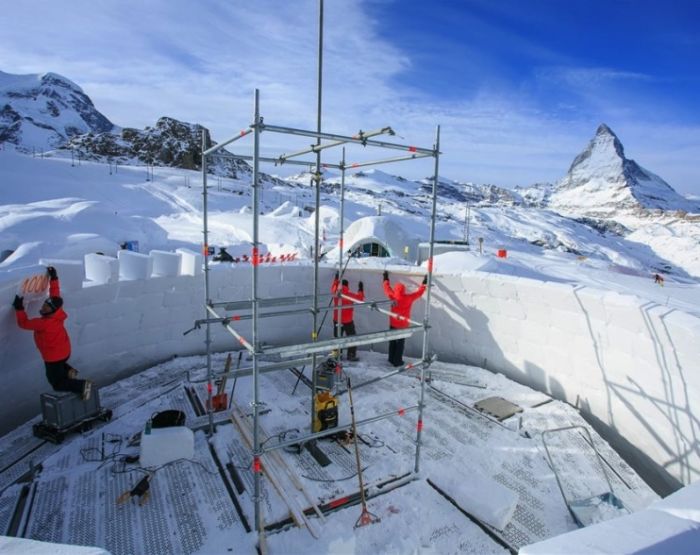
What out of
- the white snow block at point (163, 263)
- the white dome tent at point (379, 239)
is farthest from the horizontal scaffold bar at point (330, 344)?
the white dome tent at point (379, 239)

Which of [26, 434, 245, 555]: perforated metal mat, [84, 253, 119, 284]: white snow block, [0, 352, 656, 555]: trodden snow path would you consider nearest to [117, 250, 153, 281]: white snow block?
[84, 253, 119, 284]: white snow block

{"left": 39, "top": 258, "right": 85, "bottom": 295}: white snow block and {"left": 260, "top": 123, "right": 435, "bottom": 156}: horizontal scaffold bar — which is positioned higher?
{"left": 260, "top": 123, "right": 435, "bottom": 156}: horizontal scaffold bar

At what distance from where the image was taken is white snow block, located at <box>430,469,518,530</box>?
11.1ft

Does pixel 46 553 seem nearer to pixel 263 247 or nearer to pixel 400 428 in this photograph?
pixel 400 428

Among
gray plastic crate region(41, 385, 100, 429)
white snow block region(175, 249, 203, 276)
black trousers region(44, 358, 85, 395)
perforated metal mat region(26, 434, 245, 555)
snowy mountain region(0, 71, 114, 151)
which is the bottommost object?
perforated metal mat region(26, 434, 245, 555)

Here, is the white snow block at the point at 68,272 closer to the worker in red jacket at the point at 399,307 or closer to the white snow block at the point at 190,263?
the white snow block at the point at 190,263

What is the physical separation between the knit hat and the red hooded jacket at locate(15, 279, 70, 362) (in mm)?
53

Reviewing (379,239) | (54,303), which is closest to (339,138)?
(54,303)

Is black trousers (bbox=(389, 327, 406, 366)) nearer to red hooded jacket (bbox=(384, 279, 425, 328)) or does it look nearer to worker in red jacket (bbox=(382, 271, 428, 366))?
worker in red jacket (bbox=(382, 271, 428, 366))

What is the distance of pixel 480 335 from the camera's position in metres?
6.56

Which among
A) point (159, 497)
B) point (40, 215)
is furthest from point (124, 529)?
point (40, 215)

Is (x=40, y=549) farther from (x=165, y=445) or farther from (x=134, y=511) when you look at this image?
(x=165, y=445)

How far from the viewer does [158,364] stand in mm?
6301

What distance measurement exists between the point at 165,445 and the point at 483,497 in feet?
9.79
